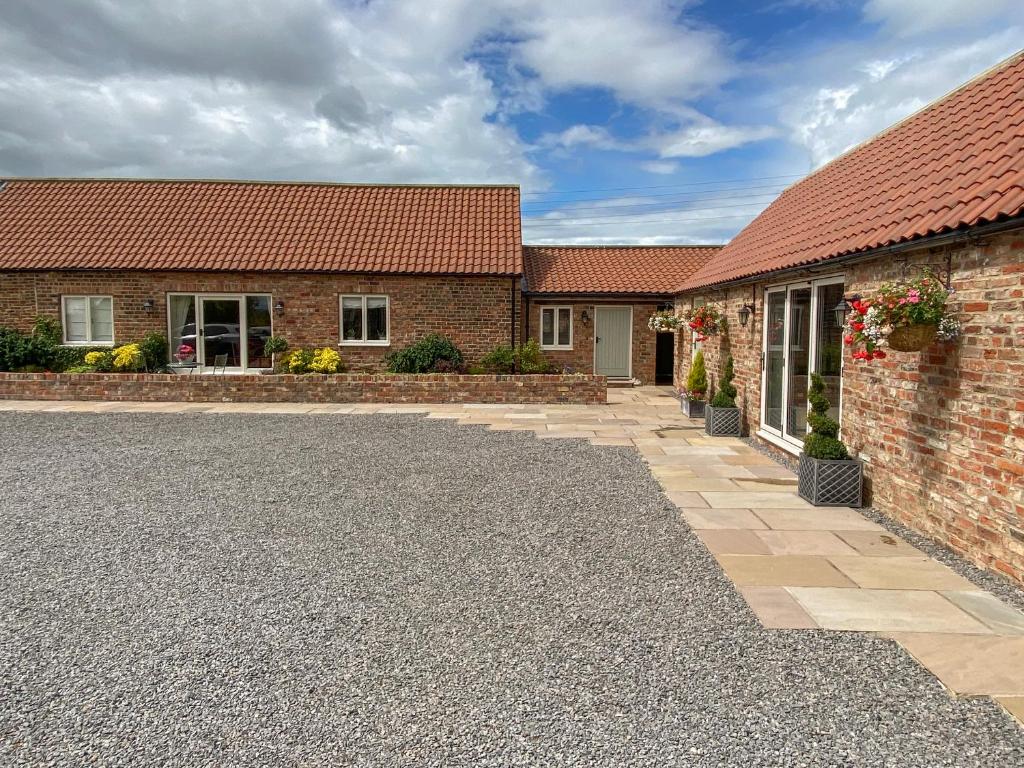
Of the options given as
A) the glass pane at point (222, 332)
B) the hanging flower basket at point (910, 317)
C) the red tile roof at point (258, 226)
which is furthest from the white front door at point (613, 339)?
the hanging flower basket at point (910, 317)

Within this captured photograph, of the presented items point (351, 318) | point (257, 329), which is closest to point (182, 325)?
point (257, 329)

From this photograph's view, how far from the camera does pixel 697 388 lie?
11.9 meters

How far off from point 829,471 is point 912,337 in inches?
68.5

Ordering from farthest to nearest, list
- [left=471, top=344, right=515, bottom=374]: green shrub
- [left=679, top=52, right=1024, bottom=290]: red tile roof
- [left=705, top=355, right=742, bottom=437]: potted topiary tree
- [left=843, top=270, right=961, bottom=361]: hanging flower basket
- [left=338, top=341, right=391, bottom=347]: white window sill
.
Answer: [left=338, top=341, right=391, bottom=347]: white window sill < [left=471, top=344, right=515, bottom=374]: green shrub < [left=705, top=355, right=742, bottom=437]: potted topiary tree < [left=679, top=52, right=1024, bottom=290]: red tile roof < [left=843, top=270, right=961, bottom=361]: hanging flower basket

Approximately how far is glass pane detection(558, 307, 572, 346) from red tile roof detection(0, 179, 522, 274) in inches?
99.2

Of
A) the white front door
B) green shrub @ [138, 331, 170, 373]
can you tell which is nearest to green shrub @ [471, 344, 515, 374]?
the white front door

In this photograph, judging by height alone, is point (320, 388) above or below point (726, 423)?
above

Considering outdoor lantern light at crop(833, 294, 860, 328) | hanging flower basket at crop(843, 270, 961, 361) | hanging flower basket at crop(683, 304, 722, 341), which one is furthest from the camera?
hanging flower basket at crop(683, 304, 722, 341)

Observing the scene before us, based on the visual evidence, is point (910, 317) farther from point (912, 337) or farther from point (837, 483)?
point (837, 483)

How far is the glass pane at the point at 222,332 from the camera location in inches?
635

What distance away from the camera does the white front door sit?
18.4 metres

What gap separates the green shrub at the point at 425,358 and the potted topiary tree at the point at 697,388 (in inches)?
222

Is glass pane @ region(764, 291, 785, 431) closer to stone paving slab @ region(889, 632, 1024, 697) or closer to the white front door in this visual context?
stone paving slab @ region(889, 632, 1024, 697)

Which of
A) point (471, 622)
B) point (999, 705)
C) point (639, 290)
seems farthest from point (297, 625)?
point (639, 290)
